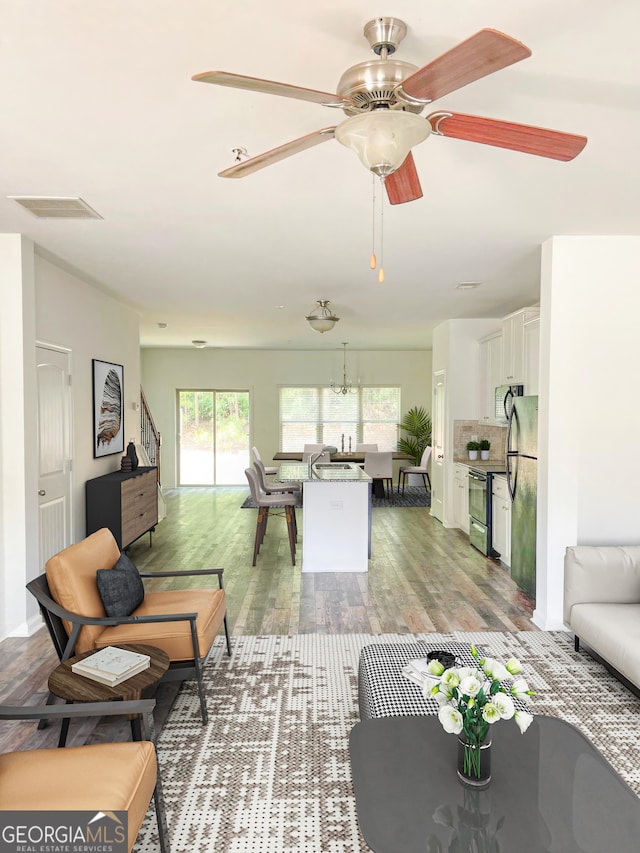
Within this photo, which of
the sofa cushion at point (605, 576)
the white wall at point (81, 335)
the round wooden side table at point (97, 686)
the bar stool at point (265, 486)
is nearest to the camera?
the round wooden side table at point (97, 686)

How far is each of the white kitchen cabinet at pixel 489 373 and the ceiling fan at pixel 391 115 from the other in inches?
194

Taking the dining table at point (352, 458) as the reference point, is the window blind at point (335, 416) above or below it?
above

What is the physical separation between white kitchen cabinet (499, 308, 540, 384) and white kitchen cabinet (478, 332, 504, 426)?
0.93 feet

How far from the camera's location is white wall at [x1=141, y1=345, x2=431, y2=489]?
1166cm

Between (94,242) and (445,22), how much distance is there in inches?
120

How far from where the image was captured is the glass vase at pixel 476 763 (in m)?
1.82

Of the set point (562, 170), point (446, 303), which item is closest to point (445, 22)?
point (562, 170)

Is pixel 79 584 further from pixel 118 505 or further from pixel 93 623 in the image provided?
pixel 118 505

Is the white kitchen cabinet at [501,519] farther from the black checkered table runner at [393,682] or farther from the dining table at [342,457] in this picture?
the dining table at [342,457]

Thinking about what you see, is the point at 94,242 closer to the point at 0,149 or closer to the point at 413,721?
the point at 0,149

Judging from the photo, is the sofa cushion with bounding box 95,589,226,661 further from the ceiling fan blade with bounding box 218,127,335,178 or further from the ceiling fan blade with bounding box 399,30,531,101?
the ceiling fan blade with bounding box 399,30,531,101

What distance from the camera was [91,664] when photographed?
2527 millimetres

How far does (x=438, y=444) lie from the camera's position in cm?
838

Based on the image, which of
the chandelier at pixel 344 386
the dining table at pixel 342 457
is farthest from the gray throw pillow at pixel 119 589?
the chandelier at pixel 344 386
